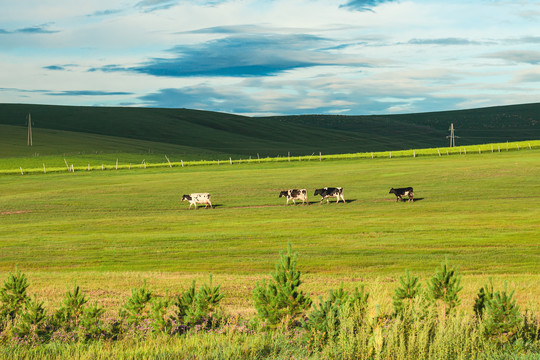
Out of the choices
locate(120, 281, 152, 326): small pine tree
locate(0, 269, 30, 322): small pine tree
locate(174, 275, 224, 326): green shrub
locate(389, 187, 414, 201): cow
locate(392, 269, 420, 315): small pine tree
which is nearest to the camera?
locate(392, 269, 420, 315): small pine tree

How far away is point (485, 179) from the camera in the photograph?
50156 mm

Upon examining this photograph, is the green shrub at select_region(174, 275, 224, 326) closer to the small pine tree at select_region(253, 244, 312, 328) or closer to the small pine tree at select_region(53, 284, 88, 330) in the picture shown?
the small pine tree at select_region(253, 244, 312, 328)

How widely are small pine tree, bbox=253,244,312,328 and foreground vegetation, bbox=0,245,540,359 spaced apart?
0.02 m

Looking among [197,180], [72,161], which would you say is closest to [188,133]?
[72,161]

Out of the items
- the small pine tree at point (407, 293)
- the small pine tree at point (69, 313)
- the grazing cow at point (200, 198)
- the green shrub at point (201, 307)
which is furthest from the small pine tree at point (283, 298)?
the grazing cow at point (200, 198)

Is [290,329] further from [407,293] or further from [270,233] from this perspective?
[270,233]

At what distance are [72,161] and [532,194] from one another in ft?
248

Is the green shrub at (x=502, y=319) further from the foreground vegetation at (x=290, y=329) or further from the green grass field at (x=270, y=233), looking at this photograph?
the green grass field at (x=270, y=233)

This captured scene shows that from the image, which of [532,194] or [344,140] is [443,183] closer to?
[532,194]

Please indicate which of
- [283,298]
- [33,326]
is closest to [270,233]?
[283,298]

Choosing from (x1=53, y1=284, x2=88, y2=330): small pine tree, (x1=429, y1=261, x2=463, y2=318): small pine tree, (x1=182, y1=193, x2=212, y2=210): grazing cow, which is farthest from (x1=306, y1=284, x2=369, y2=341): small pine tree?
(x1=182, y1=193, x2=212, y2=210): grazing cow

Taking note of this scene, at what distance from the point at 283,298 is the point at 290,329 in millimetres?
725

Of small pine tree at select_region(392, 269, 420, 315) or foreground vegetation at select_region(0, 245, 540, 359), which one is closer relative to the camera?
foreground vegetation at select_region(0, 245, 540, 359)

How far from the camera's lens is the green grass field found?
64.8 ft
